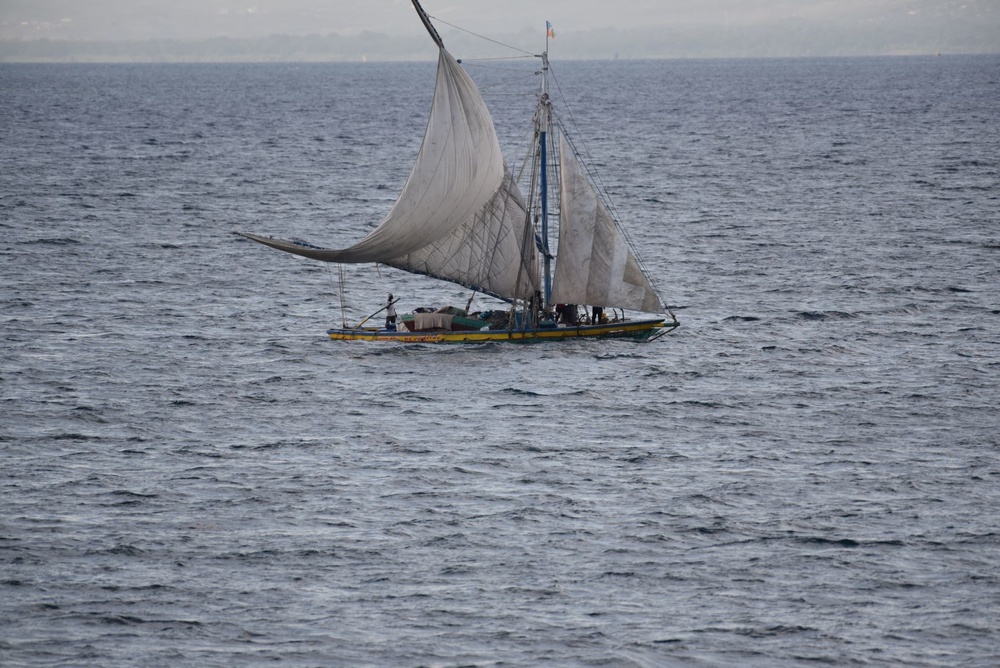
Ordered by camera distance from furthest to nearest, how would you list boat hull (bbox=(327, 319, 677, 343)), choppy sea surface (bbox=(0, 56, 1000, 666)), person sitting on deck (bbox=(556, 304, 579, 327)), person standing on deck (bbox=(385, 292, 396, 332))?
1. person sitting on deck (bbox=(556, 304, 579, 327))
2. person standing on deck (bbox=(385, 292, 396, 332))
3. boat hull (bbox=(327, 319, 677, 343))
4. choppy sea surface (bbox=(0, 56, 1000, 666))

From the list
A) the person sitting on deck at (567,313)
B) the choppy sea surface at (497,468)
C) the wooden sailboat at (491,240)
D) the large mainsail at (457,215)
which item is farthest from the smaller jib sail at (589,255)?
the choppy sea surface at (497,468)

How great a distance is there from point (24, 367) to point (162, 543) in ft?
67.4

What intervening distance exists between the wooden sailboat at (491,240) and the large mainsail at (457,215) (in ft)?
0.14

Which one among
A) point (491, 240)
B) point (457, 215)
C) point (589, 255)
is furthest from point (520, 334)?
point (457, 215)

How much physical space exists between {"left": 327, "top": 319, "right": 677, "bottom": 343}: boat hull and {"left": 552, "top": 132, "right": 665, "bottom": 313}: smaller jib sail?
4.64 feet

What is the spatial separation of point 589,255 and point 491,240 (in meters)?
4.21

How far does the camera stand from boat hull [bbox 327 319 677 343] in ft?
184

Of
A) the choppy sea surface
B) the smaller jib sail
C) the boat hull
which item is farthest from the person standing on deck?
the smaller jib sail

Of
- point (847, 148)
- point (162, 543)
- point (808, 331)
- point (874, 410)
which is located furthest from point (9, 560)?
point (847, 148)

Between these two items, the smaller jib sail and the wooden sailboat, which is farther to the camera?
the smaller jib sail

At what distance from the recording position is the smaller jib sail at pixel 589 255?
182 feet

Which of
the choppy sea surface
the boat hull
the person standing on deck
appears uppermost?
the person standing on deck

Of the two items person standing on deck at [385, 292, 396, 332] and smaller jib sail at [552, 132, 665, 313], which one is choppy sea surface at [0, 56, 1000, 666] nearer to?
person standing on deck at [385, 292, 396, 332]

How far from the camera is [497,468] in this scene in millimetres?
42469
